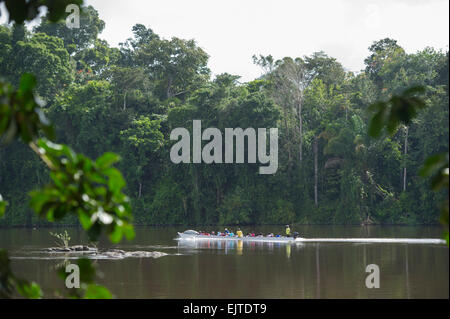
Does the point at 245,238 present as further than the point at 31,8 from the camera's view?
Yes

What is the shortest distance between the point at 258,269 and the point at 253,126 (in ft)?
61.7

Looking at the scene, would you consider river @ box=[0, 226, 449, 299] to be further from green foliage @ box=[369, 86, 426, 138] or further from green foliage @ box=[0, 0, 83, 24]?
green foliage @ box=[369, 86, 426, 138]

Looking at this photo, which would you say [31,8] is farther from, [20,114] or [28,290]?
[28,290]

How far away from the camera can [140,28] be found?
50.0m

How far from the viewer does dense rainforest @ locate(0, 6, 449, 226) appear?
34.9 meters

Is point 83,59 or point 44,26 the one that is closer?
point 44,26

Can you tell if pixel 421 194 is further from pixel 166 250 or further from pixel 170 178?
pixel 166 250

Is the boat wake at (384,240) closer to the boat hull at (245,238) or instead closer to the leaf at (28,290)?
the boat hull at (245,238)

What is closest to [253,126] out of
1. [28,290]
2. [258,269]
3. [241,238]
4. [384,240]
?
[241,238]

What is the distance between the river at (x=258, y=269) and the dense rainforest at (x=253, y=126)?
39.2ft

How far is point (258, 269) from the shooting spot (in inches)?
662

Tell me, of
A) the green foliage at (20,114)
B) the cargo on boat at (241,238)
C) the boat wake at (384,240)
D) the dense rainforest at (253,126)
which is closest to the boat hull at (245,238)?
the cargo on boat at (241,238)
